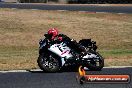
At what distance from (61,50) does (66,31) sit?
1575cm

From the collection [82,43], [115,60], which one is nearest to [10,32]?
[115,60]

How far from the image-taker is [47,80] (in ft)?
42.5

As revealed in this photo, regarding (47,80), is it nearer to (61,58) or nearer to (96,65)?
(61,58)

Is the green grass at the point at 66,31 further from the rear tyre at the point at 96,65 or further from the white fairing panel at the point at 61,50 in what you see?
the white fairing panel at the point at 61,50

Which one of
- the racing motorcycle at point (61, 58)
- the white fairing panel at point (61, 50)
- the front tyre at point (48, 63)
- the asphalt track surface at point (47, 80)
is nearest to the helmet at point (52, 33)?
the racing motorcycle at point (61, 58)

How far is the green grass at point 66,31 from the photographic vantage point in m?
20.0

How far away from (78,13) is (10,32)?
11311 millimetres

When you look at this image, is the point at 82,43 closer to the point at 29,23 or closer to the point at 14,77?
the point at 14,77

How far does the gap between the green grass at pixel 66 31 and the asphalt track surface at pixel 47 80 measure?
278 cm

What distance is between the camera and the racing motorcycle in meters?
14.5

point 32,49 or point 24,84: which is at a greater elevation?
point 24,84

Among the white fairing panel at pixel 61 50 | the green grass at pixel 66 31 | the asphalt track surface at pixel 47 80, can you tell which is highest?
the white fairing panel at pixel 61 50

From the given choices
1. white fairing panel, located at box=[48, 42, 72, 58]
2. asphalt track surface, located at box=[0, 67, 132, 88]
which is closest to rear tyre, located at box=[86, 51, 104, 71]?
asphalt track surface, located at box=[0, 67, 132, 88]

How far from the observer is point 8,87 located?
11.8 m
